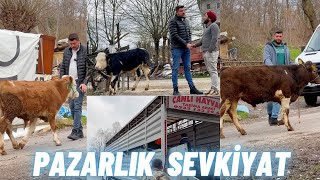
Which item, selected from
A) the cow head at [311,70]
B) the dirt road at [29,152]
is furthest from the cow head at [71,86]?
the cow head at [311,70]

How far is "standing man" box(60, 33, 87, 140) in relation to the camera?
398cm

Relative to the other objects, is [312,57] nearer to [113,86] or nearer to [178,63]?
Answer: [178,63]

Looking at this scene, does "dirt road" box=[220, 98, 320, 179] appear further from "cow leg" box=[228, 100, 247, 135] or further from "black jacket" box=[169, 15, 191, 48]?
"black jacket" box=[169, 15, 191, 48]

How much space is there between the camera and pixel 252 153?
4.20 metres

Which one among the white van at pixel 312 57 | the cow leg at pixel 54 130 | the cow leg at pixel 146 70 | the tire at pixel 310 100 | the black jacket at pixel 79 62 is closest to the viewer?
the cow leg at pixel 146 70

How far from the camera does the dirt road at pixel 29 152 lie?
4230mm

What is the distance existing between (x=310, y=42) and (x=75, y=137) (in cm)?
204

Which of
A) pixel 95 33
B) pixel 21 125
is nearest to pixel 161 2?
pixel 95 33

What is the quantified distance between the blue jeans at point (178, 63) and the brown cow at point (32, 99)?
79cm

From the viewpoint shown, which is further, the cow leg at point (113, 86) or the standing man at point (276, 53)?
the standing man at point (276, 53)

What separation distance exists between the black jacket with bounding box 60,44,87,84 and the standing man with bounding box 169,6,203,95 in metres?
0.63

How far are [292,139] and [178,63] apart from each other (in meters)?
1.23

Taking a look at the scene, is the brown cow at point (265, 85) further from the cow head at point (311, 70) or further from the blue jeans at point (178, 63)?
the blue jeans at point (178, 63)

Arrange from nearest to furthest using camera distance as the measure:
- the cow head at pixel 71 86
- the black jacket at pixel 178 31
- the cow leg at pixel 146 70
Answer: the black jacket at pixel 178 31
the cow leg at pixel 146 70
the cow head at pixel 71 86
